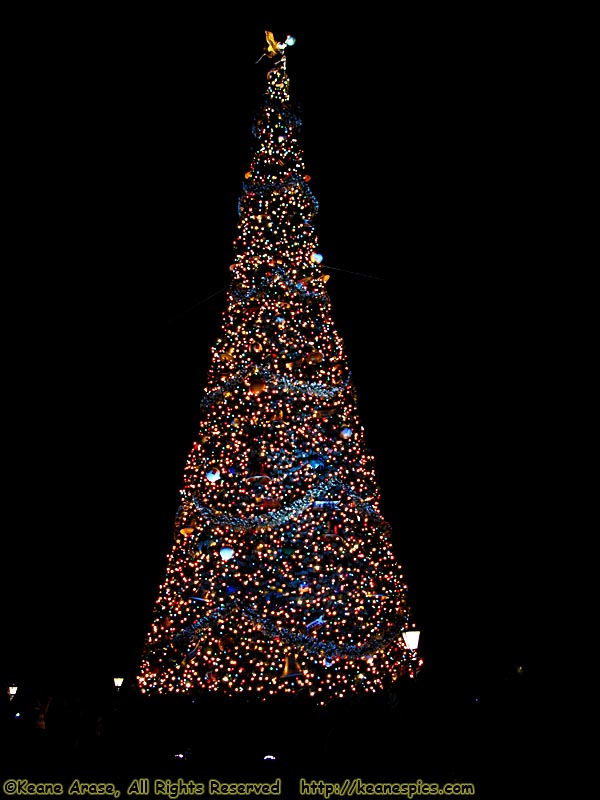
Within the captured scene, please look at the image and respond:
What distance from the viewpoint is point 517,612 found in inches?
380

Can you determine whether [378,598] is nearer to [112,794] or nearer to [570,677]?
[570,677]

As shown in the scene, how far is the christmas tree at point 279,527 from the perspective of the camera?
5.46 m

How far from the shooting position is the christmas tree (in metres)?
5.46

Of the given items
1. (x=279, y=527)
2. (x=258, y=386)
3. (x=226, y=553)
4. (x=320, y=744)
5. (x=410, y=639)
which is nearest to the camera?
(x=320, y=744)

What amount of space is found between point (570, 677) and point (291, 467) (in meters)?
2.64

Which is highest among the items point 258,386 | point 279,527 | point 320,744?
point 258,386

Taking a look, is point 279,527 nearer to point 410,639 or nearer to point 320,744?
point 410,639

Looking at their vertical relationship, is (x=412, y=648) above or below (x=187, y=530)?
below

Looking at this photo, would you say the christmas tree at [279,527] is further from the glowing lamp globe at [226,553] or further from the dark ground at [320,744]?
the dark ground at [320,744]

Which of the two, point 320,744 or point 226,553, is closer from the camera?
point 320,744

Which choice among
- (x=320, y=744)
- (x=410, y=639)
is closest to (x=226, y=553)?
(x=320, y=744)

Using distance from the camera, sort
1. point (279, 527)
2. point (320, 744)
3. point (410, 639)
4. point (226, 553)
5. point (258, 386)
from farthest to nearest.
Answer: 1. point (258, 386)
2. point (410, 639)
3. point (279, 527)
4. point (226, 553)
5. point (320, 744)

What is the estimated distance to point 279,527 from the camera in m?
5.67

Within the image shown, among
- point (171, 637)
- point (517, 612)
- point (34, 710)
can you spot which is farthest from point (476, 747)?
point (517, 612)
